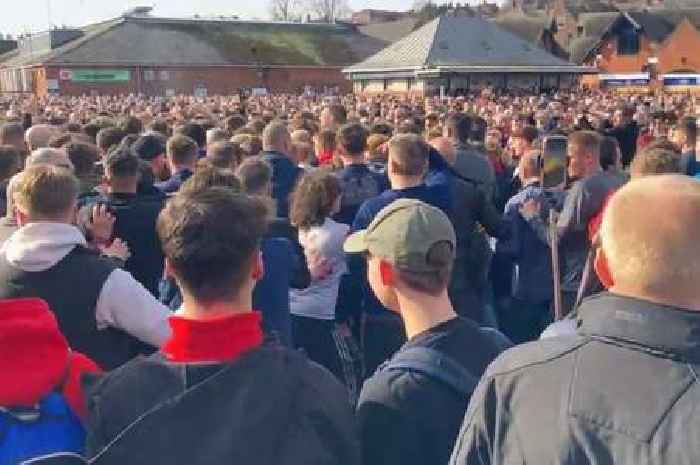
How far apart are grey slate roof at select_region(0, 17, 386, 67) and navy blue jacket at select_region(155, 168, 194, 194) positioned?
55.2 metres

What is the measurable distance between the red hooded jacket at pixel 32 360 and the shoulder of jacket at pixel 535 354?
1.22m

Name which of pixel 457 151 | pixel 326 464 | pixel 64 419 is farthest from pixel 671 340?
pixel 457 151

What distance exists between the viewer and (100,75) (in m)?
59.0

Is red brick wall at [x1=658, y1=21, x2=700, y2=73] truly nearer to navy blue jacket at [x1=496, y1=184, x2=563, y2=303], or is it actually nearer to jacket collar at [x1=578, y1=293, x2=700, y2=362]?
navy blue jacket at [x1=496, y1=184, x2=563, y2=303]

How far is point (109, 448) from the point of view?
241 centimetres

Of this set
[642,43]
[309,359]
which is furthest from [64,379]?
[642,43]

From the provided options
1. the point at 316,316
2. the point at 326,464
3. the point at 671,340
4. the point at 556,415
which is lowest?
the point at 316,316

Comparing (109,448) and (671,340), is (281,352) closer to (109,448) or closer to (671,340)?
(109,448)

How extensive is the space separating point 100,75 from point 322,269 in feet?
186

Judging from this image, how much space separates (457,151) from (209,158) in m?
2.42

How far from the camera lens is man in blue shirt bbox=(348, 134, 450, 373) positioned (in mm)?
5543

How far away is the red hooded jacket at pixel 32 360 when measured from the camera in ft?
8.34

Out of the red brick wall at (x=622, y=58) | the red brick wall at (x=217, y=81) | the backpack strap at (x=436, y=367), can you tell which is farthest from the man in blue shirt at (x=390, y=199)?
the red brick wall at (x=622, y=58)

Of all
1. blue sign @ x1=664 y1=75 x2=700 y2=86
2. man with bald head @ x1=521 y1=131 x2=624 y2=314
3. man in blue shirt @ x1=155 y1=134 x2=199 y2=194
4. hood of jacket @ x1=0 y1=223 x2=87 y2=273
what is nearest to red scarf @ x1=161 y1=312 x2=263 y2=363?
hood of jacket @ x1=0 y1=223 x2=87 y2=273
